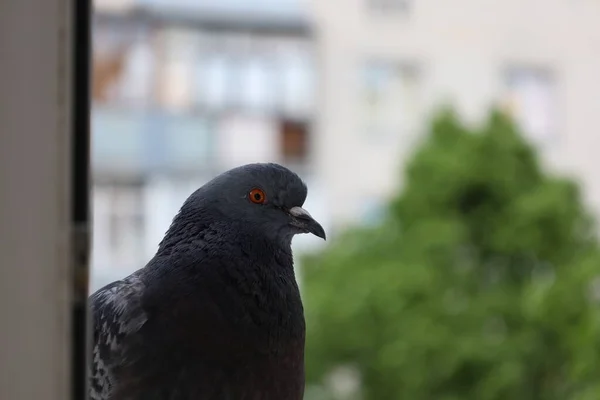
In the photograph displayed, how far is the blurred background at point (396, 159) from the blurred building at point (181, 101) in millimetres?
11

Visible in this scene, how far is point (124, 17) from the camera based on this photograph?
477cm

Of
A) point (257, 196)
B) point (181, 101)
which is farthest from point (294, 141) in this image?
point (257, 196)

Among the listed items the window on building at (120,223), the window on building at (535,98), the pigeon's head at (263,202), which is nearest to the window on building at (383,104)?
the window on building at (535,98)

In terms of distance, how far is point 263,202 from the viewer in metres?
0.72

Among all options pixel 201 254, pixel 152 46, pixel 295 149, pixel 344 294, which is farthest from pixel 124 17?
pixel 201 254

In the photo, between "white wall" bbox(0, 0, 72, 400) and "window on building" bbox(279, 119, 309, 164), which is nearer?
"white wall" bbox(0, 0, 72, 400)

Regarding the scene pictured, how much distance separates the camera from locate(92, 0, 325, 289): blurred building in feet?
15.3

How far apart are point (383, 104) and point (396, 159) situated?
0.32m

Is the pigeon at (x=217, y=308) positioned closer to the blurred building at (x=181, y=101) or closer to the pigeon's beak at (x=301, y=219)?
the pigeon's beak at (x=301, y=219)

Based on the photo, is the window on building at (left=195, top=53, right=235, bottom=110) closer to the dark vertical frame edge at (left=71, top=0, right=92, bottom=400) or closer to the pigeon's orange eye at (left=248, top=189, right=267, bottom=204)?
the pigeon's orange eye at (left=248, top=189, right=267, bottom=204)

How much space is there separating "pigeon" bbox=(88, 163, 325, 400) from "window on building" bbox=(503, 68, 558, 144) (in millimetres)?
4977

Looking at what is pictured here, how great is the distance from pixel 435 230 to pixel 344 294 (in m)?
0.45

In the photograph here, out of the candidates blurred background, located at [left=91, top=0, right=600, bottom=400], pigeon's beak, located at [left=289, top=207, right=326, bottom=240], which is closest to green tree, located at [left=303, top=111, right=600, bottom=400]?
blurred background, located at [left=91, top=0, right=600, bottom=400]

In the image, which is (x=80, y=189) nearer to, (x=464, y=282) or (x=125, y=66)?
(x=464, y=282)
